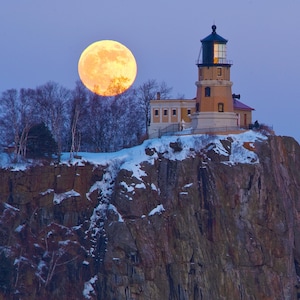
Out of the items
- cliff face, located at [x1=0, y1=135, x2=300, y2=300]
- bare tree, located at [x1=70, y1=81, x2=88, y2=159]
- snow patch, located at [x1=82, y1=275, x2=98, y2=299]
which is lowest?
snow patch, located at [x1=82, y1=275, x2=98, y2=299]

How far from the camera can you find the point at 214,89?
153 meters

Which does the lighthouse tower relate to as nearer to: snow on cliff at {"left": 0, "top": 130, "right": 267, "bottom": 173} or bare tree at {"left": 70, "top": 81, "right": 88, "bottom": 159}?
snow on cliff at {"left": 0, "top": 130, "right": 267, "bottom": 173}

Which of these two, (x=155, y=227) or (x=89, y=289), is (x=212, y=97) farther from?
(x=89, y=289)

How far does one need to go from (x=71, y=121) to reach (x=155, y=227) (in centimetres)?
1593

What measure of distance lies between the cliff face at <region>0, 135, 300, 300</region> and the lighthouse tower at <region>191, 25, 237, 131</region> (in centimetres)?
498

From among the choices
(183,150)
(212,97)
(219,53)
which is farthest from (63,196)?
(219,53)

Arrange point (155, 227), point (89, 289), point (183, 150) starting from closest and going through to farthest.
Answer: point (89, 289) < point (155, 227) < point (183, 150)

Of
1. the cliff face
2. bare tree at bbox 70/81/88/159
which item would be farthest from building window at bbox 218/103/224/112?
bare tree at bbox 70/81/88/159

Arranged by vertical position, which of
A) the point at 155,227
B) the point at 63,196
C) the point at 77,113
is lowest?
the point at 155,227

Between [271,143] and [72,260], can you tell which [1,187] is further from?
[271,143]

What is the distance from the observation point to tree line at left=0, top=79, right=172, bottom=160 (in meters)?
149

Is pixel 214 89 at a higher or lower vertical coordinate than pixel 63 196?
higher

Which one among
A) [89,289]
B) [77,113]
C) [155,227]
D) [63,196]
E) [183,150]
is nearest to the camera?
[89,289]

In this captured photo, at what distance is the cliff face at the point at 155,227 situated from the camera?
143m
